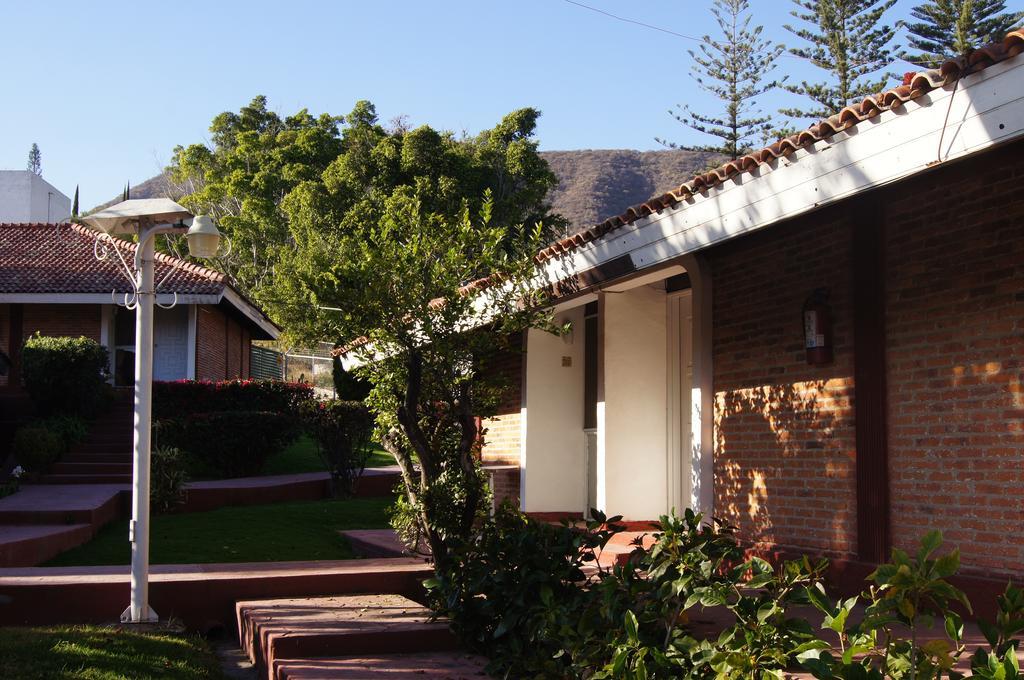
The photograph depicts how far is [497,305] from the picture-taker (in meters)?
7.42

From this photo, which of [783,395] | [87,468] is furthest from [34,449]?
[783,395]

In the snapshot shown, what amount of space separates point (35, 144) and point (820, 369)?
112634mm

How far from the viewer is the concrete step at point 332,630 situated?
603 cm

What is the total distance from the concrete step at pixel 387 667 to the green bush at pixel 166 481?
331 inches

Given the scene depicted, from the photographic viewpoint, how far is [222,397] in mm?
19266

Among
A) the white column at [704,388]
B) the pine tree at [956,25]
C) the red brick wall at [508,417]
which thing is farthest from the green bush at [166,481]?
the pine tree at [956,25]

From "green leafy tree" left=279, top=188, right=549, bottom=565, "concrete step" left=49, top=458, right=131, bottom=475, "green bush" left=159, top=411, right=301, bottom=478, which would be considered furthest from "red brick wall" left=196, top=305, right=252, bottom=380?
"green leafy tree" left=279, top=188, right=549, bottom=565

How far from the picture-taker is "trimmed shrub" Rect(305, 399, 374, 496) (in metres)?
16.3

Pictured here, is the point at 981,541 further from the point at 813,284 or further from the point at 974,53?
the point at 974,53

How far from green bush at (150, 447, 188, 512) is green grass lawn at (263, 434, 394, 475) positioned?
371 cm

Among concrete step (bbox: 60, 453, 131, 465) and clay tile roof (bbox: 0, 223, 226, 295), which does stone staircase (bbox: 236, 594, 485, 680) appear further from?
clay tile roof (bbox: 0, 223, 226, 295)

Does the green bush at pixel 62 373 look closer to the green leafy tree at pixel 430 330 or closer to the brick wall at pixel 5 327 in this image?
the brick wall at pixel 5 327

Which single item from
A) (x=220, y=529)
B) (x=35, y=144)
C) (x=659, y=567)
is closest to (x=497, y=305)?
(x=659, y=567)

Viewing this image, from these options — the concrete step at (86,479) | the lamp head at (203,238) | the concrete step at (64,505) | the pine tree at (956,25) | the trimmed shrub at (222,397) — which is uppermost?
the pine tree at (956,25)
